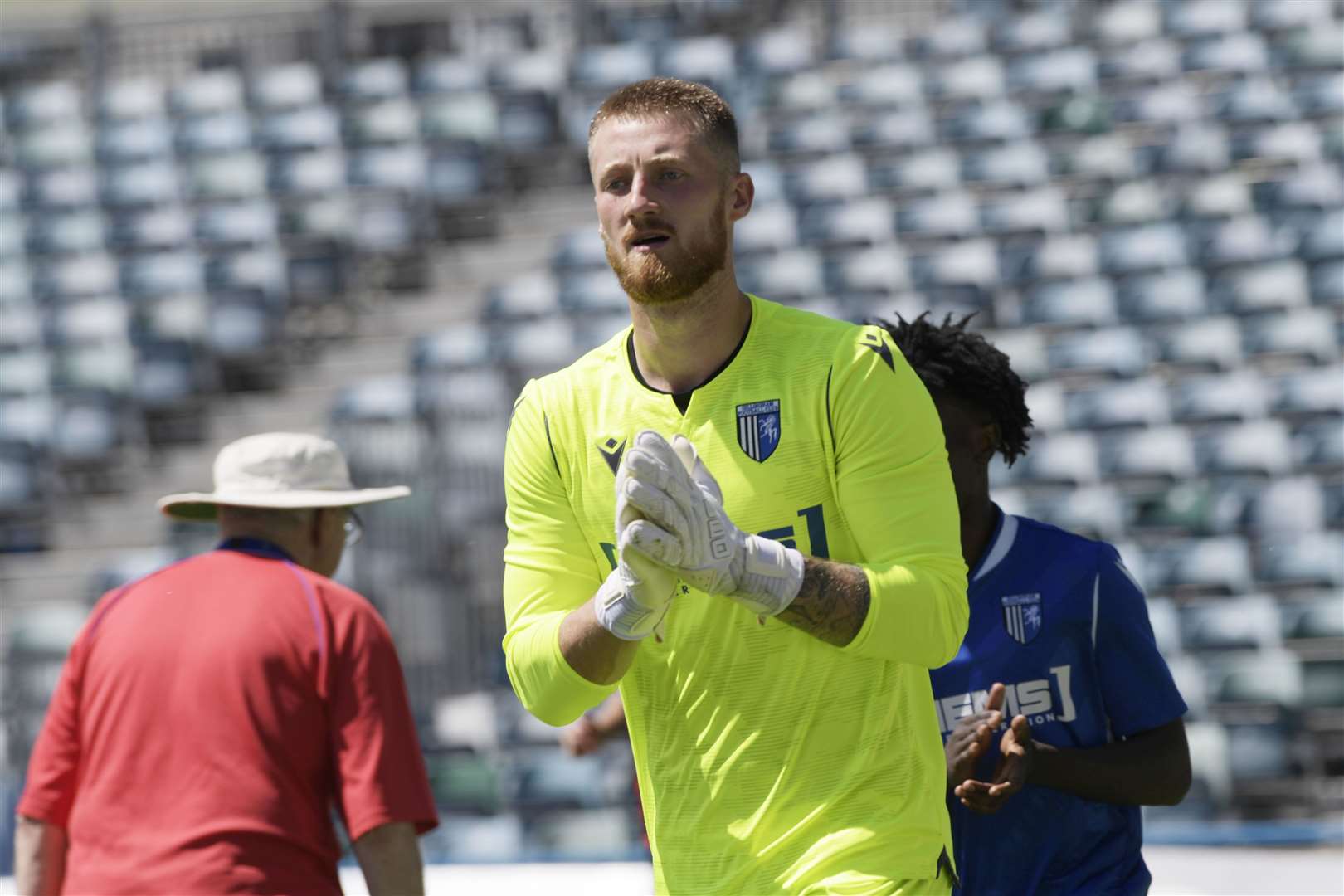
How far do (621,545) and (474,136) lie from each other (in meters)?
11.7

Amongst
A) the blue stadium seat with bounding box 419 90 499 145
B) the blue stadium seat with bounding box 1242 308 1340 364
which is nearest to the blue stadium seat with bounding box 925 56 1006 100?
the blue stadium seat with bounding box 419 90 499 145

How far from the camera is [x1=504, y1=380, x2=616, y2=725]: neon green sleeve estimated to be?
8.71 ft

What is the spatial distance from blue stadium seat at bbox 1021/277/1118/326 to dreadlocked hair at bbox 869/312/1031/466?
7.53 m

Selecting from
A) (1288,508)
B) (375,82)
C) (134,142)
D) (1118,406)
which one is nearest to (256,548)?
(1288,508)

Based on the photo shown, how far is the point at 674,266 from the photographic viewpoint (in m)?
2.65

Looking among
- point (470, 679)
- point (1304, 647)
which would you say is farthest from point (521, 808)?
point (1304, 647)

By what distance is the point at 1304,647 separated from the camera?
8742 millimetres

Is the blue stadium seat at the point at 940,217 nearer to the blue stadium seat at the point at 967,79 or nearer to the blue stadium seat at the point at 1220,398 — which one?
the blue stadium seat at the point at 967,79

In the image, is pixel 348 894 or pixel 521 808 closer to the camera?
pixel 348 894

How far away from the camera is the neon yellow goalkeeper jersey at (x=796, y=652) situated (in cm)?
259

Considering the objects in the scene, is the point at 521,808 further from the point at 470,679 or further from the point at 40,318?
the point at 40,318

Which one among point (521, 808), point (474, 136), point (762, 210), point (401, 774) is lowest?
point (521, 808)

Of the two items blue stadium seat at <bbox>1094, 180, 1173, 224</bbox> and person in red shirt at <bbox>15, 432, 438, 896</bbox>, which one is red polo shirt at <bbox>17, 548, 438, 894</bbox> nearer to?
person in red shirt at <bbox>15, 432, 438, 896</bbox>

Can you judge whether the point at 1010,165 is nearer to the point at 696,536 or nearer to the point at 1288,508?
the point at 1288,508
